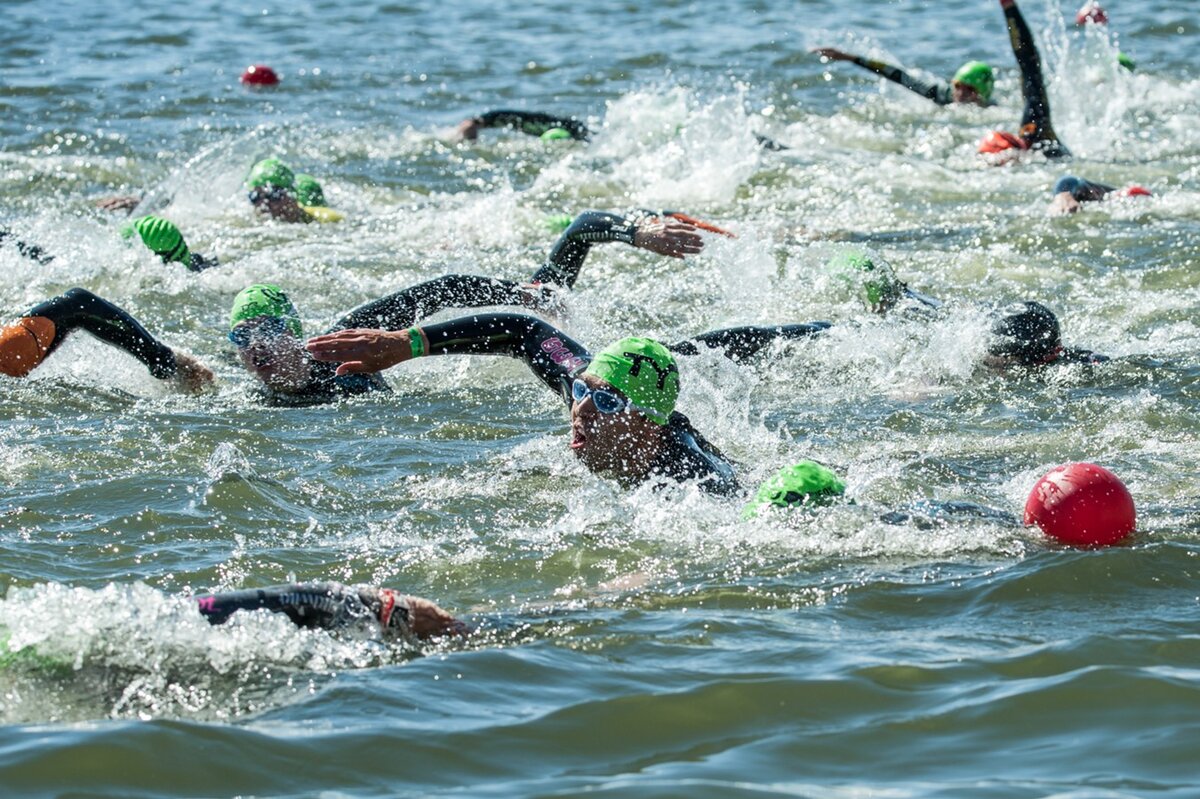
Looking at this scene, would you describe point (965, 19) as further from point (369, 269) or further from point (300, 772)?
point (300, 772)

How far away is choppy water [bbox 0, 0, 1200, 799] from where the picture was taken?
4.81 metres

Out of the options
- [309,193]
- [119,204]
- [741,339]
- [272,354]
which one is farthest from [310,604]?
[119,204]

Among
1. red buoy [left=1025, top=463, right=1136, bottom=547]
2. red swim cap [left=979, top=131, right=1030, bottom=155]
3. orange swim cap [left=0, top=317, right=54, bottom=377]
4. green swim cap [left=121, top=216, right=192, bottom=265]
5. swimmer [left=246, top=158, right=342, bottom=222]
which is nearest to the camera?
red buoy [left=1025, top=463, right=1136, bottom=547]

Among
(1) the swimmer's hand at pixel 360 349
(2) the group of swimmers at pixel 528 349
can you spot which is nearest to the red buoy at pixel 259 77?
(2) the group of swimmers at pixel 528 349

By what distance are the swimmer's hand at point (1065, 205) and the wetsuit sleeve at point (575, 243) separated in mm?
5372

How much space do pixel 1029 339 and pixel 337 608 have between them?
5.49 metres

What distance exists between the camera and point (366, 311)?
8656 mm

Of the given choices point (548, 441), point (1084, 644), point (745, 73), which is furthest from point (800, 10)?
point (1084, 644)

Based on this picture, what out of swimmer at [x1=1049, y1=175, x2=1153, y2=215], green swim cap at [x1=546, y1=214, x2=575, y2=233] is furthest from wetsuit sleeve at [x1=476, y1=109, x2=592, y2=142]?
swimmer at [x1=1049, y1=175, x2=1153, y2=215]

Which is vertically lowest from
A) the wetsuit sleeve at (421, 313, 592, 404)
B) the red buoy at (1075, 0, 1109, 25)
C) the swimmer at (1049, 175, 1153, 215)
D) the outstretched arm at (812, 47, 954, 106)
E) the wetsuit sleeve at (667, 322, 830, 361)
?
the wetsuit sleeve at (667, 322, 830, 361)

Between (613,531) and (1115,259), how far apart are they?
685 centimetres

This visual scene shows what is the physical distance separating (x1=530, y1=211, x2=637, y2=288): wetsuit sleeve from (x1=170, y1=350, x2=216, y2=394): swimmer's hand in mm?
1996

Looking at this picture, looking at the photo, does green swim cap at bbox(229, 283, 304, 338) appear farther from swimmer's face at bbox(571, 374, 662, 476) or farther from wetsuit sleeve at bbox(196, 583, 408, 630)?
wetsuit sleeve at bbox(196, 583, 408, 630)

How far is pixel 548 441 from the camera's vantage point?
8227 millimetres
